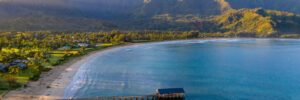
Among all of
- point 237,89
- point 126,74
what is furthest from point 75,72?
point 237,89

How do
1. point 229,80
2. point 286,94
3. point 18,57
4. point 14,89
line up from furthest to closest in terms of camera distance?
point 18,57, point 229,80, point 286,94, point 14,89

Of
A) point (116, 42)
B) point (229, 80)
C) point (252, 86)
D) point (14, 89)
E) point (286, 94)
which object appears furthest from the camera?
point (116, 42)

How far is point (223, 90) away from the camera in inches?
1529

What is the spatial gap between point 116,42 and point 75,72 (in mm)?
65827

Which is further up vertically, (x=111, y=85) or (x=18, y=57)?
(x=18, y=57)

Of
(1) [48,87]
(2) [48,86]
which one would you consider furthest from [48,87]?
(2) [48,86]

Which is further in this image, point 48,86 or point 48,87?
point 48,86

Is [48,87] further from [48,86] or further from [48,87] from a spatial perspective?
[48,86]

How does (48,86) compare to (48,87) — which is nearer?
(48,87)

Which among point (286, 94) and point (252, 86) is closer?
point (286, 94)

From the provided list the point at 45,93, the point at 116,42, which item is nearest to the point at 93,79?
the point at 45,93

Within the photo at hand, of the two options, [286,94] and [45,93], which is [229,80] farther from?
[45,93]

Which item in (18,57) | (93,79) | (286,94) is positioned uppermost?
(18,57)

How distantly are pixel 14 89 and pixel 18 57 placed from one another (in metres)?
26.1
